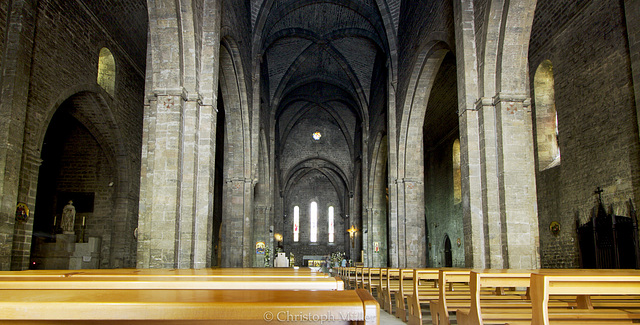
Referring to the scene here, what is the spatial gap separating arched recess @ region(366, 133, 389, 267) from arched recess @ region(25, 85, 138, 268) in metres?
11.6

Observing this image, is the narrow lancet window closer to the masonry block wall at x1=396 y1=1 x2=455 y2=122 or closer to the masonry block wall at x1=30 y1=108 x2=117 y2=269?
the masonry block wall at x1=396 y1=1 x2=455 y2=122

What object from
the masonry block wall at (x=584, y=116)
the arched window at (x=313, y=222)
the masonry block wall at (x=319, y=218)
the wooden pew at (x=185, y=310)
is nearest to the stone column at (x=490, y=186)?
the masonry block wall at (x=584, y=116)

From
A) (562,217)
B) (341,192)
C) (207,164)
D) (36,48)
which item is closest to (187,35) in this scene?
(207,164)

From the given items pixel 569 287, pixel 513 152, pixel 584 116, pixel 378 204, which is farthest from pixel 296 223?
pixel 569 287

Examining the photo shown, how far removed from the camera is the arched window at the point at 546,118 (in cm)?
1454

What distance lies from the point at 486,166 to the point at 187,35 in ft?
21.4

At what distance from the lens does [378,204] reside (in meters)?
24.8

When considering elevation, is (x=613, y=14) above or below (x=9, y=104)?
above

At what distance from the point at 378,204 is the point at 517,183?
52.1ft

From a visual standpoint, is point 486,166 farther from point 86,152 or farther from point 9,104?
point 86,152

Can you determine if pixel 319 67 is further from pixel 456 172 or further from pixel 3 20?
pixel 3 20

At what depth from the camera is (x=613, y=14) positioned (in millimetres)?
11219

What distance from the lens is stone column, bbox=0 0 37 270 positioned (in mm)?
9695

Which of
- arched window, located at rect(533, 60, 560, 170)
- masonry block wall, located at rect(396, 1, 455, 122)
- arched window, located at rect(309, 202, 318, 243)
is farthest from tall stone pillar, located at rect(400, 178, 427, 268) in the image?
arched window, located at rect(309, 202, 318, 243)
